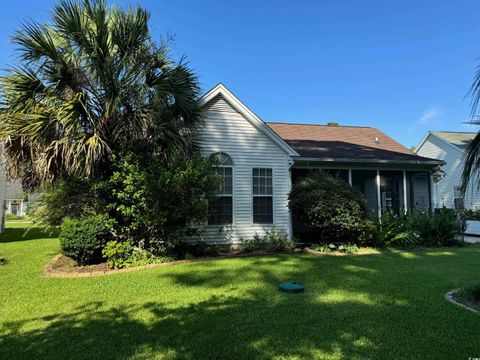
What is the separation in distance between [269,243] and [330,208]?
226 centimetres

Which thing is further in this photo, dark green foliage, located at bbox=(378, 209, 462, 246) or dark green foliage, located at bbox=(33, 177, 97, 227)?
dark green foliage, located at bbox=(378, 209, 462, 246)

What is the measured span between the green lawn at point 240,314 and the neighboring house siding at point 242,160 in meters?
3.28

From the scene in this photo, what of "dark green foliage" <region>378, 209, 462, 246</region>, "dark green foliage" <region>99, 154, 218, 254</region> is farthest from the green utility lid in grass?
"dark green foliage" <region>378, 209, 462, 246</region>

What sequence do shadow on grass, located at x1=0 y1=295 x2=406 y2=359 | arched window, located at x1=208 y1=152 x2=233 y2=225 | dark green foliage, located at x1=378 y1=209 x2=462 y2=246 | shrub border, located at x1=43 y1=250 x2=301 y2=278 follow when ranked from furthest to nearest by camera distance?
dark green foliage, located at x1=378 y1=209 x2=462 y2=246 < arched window, located at x1=208 y1=152 x2=233 y2=225 < shrub border, located at x1=43 y1=250 x2=301 y2=278 < shadow on grass, located at x1=0 y1=295 x2=406 y2=359

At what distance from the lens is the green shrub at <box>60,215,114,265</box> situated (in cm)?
812

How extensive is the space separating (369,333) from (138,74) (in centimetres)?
789

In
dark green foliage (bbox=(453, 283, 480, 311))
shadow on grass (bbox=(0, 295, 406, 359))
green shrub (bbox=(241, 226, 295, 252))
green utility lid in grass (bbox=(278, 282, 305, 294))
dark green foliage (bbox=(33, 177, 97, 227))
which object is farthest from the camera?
green shrub (bbox=(241, 226, 295, 252))

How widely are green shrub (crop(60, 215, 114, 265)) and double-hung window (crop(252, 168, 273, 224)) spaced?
500 centimetres

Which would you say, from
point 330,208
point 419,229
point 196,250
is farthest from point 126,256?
point 419,229

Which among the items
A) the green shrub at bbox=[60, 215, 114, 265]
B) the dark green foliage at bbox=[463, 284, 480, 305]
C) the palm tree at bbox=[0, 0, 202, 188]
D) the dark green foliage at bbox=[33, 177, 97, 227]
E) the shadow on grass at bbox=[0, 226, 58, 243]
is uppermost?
the palm tree at bbox=[0, 0, 202, 188]

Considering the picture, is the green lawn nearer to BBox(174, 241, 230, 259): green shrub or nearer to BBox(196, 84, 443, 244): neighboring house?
BBox(174, 241, 230, 259): green shrub

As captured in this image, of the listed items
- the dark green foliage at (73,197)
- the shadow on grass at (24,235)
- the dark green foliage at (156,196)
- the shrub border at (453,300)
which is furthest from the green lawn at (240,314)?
the shadow on grass at (24,235)

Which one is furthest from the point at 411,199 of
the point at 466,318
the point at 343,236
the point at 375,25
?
the point at 466,318

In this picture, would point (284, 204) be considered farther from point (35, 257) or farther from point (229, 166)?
point (35, 257)
